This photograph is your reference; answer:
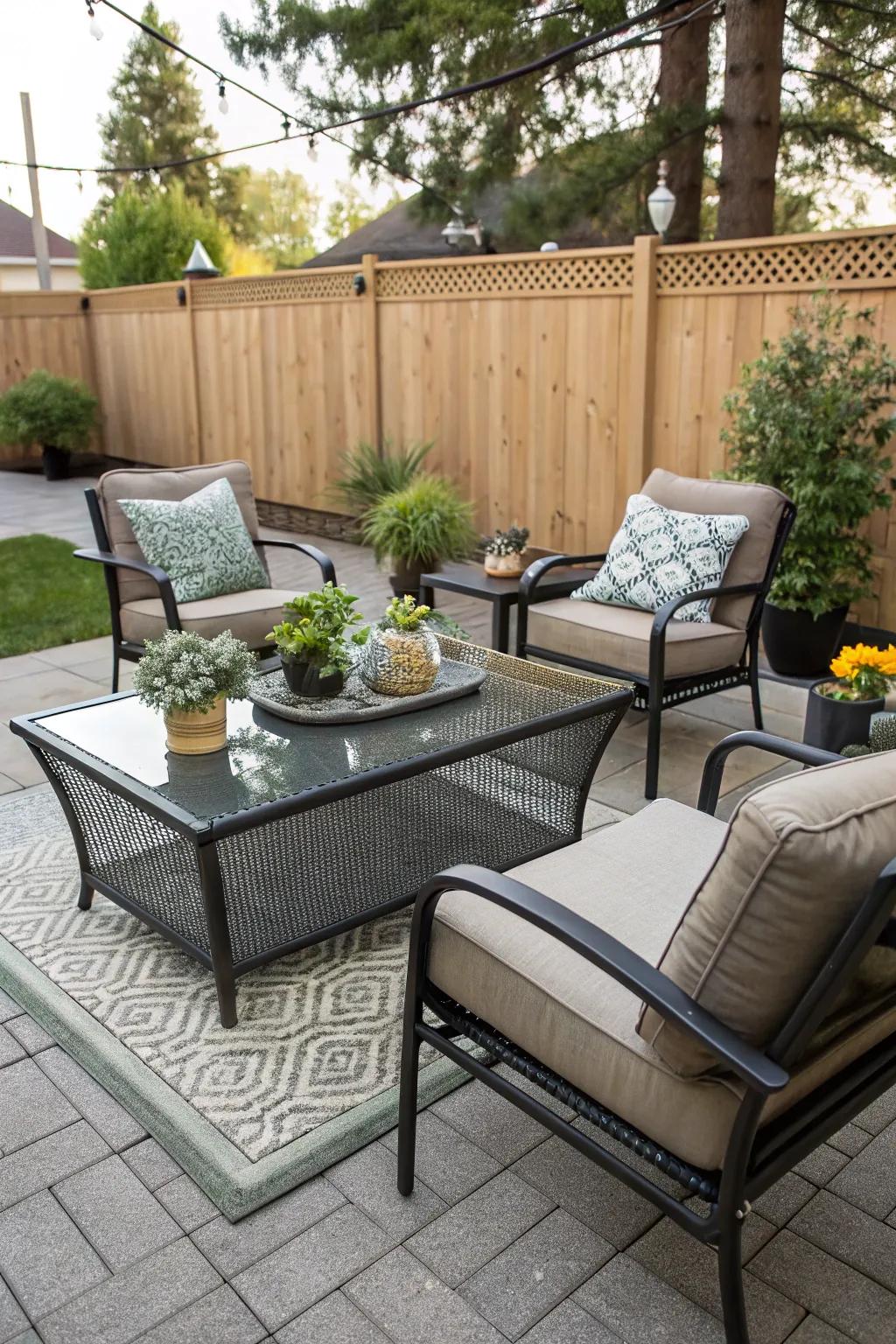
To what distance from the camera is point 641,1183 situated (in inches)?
60.2

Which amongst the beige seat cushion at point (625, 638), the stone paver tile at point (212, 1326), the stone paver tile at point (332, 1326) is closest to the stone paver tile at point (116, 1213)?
the stone paver tile at point (212, 1326)

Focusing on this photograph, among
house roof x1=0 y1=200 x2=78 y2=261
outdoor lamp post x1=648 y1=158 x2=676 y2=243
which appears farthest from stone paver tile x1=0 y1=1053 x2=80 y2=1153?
house roof x1=0 y1=200 x2=78 y2=261

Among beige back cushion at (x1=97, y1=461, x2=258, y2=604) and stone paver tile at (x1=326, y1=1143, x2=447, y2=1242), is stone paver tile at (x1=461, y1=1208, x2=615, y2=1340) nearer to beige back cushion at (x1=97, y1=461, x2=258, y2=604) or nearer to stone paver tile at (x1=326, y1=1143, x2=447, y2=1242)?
stone paver tile at (x1=326, y1=1143, x2=447, y2=1242)

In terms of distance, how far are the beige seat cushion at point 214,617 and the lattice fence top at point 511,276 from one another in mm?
2726

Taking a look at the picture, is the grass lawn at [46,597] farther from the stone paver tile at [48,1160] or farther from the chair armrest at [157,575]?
the stone paver tile at [48,1160]

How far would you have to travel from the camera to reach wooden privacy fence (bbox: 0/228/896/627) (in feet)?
16.6

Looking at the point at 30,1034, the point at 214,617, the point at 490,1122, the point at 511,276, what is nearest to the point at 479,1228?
the point at 490,1122

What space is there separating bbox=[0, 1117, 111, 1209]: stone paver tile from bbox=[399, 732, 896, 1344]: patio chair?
1.89ft

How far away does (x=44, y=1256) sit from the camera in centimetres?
173

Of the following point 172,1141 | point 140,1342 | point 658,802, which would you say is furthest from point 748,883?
point 172,1141

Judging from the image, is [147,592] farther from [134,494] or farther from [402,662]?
[402,662]

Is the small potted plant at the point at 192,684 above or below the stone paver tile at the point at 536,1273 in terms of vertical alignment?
above

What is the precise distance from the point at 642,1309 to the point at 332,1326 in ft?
1.49

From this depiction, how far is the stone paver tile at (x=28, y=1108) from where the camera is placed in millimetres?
2010
